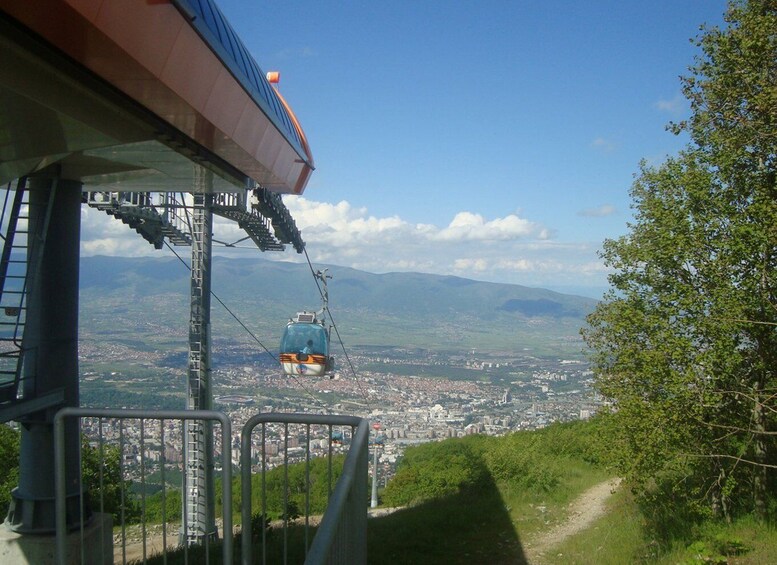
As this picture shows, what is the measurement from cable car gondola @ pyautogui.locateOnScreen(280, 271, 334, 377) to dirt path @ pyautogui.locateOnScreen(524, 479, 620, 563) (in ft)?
20.9

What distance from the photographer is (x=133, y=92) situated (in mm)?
3727

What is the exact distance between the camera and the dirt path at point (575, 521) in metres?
10.0

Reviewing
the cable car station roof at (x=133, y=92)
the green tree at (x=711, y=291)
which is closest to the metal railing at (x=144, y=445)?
the cable car station roof at (x=133, y=92)

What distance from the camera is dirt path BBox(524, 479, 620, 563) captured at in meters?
10.0

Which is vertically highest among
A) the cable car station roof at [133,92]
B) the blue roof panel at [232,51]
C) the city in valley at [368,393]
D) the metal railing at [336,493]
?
the blue roof panel at [232,51]

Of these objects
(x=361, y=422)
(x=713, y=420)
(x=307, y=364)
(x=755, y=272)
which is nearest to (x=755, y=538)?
(x=713, y=420)

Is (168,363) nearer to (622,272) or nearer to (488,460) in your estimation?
(488,460)

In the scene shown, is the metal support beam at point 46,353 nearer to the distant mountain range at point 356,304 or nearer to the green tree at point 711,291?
the green tree at point 711,291

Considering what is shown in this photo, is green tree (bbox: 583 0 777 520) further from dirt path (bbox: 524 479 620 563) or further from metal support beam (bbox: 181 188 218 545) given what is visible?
metal support beam (bbox: 181 188 218 545)

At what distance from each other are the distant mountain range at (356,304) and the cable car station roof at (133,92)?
8.59 m

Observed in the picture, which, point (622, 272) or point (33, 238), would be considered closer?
point (33, 238)

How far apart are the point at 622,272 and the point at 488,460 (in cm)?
781

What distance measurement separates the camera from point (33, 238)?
6055 millimetres

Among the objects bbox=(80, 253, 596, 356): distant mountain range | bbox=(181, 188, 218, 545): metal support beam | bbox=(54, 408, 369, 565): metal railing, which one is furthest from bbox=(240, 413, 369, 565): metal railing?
bbox=(80, 253, 596, 356): distant mountain range
